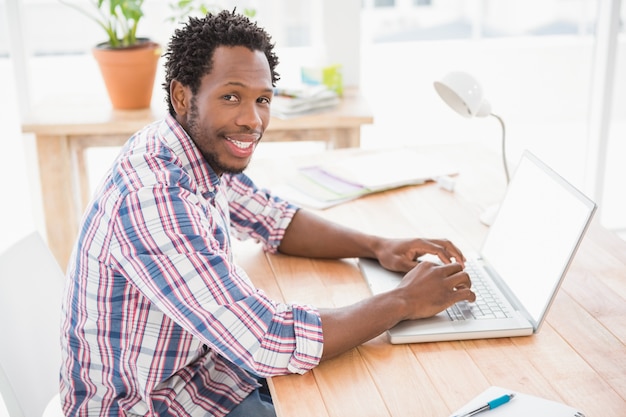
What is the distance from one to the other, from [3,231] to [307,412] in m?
2.43

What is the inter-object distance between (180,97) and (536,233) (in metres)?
0.72

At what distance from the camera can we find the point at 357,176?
2104mm

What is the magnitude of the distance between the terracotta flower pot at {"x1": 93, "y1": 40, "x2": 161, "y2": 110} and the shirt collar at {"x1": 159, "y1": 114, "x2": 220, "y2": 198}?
129 centimetres

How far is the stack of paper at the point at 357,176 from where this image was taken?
199 cm

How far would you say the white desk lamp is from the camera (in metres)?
1.74

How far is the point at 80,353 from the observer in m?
1.34

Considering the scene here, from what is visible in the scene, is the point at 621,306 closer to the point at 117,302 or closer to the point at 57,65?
the point at 117,302

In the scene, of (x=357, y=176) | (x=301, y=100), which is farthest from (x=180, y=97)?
(x=301, y=100)

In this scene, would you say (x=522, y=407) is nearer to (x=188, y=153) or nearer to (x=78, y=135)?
(x=188, y=153)

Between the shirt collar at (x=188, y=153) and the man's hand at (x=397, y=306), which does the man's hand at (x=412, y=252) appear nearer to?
the man's hand at (x=397, y=306)

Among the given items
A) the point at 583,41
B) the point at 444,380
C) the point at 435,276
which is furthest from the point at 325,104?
the point at 583,41

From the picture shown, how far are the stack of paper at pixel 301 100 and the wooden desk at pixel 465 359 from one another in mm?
1020

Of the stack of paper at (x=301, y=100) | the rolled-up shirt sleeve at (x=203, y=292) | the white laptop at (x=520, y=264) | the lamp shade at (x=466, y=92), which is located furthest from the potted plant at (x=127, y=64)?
the rolled-up shirt sleeve at (x=203, y=292)

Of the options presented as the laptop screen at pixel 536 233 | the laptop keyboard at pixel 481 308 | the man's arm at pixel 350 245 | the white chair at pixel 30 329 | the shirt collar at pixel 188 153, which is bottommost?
the white chair at pixel 30 329
